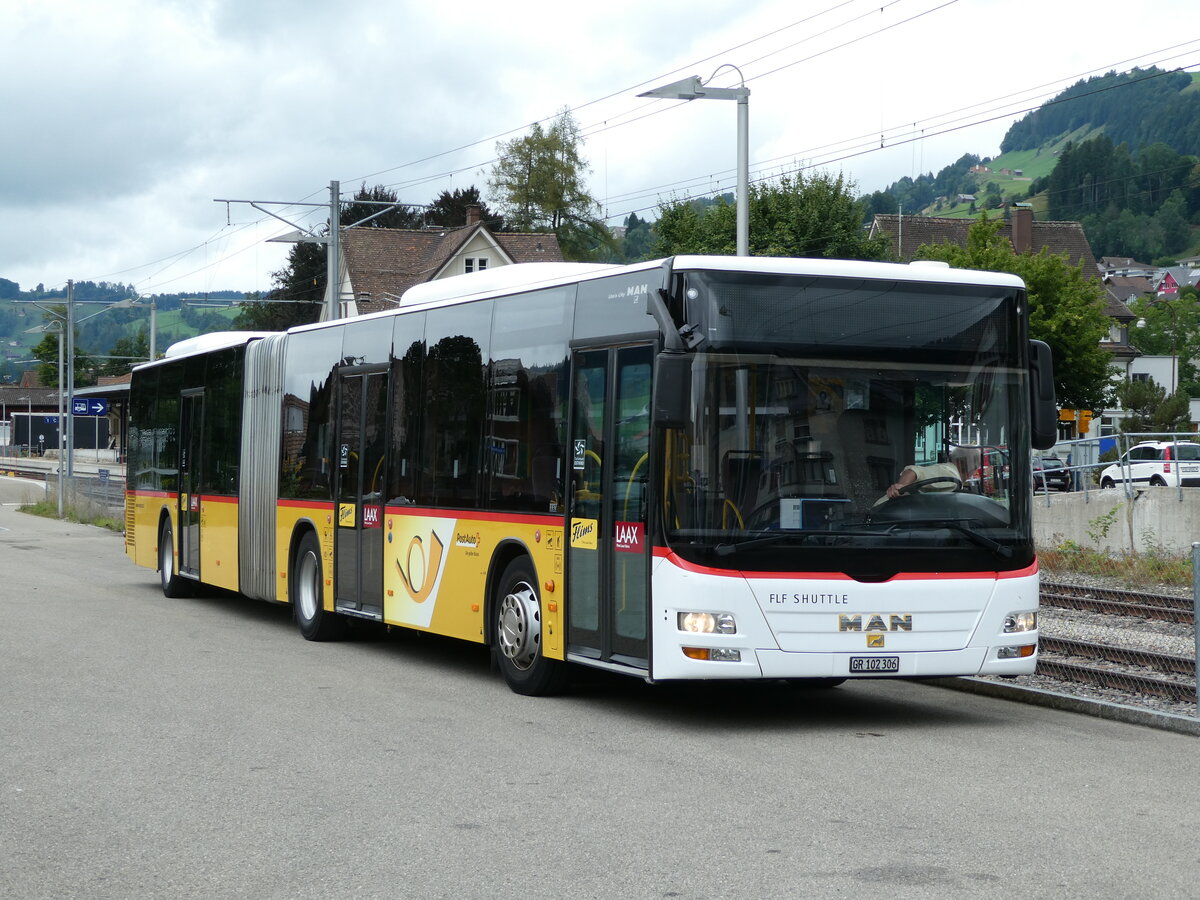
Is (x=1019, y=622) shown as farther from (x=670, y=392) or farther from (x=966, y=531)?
(x=670, y=392)

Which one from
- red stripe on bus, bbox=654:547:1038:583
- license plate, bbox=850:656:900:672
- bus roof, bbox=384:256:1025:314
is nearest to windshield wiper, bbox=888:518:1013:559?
red stripe on bus, bbox=654:547:1038:583

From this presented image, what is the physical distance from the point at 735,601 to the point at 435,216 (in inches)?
2883

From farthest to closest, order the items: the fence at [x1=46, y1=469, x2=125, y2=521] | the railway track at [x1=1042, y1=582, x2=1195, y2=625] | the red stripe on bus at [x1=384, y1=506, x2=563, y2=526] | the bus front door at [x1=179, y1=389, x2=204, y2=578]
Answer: the fence at [x1=46, y1=469, x2=125, y2=521]
the bus front door at [x1=179, y1=389, x2=204, y2=578]
the railway track at [x1=1042, y1=582, x2=1195, y2=625]
the red stripe on bus at [x1=384, y1=506, x2=563, y2=526]

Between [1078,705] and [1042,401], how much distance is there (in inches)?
86.8

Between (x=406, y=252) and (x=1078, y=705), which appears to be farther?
(x=406, y=252)

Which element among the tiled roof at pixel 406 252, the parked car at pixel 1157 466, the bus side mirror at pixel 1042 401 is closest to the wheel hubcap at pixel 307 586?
the bus side mirror at pixel 1042 401

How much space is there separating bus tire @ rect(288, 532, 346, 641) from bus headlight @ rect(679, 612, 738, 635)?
6.70 metres

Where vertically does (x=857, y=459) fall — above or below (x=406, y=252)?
below

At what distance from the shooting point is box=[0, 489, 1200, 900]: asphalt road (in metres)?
6.31

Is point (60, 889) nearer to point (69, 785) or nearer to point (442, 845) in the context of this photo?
point (442, 845)

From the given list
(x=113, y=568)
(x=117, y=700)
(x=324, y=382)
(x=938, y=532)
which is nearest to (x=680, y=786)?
(x=938, y=532)

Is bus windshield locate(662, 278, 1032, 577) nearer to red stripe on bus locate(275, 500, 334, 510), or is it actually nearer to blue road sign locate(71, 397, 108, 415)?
red stripe on bus locate(275, 500, 334, 510)

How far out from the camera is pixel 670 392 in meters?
9.61

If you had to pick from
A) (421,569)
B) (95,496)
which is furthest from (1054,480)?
(95,496)
